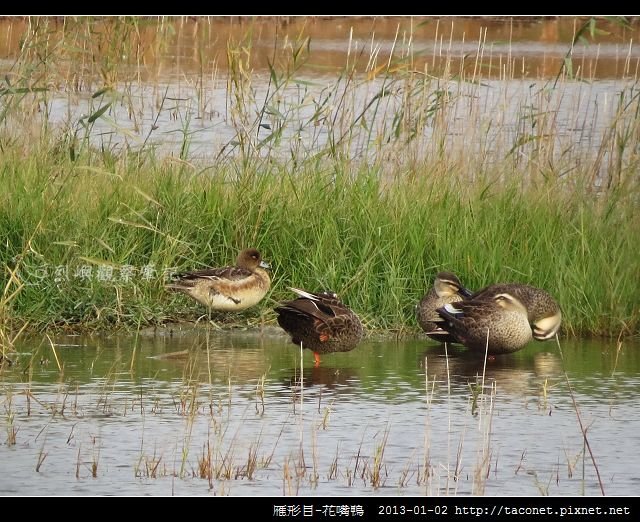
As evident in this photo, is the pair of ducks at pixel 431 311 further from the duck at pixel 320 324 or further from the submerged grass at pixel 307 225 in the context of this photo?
the submerged grass at pixel 307 225

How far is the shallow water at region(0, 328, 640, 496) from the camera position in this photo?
6539mm

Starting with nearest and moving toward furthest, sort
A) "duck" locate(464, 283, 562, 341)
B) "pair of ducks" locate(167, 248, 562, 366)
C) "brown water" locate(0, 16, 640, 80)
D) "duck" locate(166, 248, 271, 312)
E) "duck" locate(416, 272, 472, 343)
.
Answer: "pair of ducks" locate(167, 248, 562, 366), "duck" locate(464, 283, 562, 341), "duck" locate(416, 272, 472, 343), "duck" locate(166, 248, 271, 312), "brown water" locate(0, 16, 640, 80)

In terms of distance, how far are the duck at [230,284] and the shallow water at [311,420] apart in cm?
33

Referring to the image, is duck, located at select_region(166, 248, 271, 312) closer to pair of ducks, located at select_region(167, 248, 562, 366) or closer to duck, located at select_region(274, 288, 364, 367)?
pair of ducks, located at select_region(167, 248, 562, 366)

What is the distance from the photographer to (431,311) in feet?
→ 33.2

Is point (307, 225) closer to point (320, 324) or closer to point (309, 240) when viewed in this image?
point (309, 240)

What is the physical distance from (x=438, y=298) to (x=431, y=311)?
0.38 feet

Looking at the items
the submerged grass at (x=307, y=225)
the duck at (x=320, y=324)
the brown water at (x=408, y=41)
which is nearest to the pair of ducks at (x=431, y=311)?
the duck at (x=320, y=324)

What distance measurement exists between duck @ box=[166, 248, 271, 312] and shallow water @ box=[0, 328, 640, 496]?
0.33 meters

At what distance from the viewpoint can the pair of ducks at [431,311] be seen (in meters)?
9.59

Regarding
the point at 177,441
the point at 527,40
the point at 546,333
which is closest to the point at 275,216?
the point at 546,333

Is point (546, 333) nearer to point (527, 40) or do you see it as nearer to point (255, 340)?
point (255, 340)

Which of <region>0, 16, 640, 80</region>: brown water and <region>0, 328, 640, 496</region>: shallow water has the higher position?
<region>0, 16, 640, 80</region>: brown water

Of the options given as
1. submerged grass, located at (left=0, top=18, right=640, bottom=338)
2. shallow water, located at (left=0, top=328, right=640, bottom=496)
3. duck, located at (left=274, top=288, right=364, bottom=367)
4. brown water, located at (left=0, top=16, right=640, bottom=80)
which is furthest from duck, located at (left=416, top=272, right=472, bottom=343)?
brown water, located at (left=0, top=16, right=640, bottom=80)
